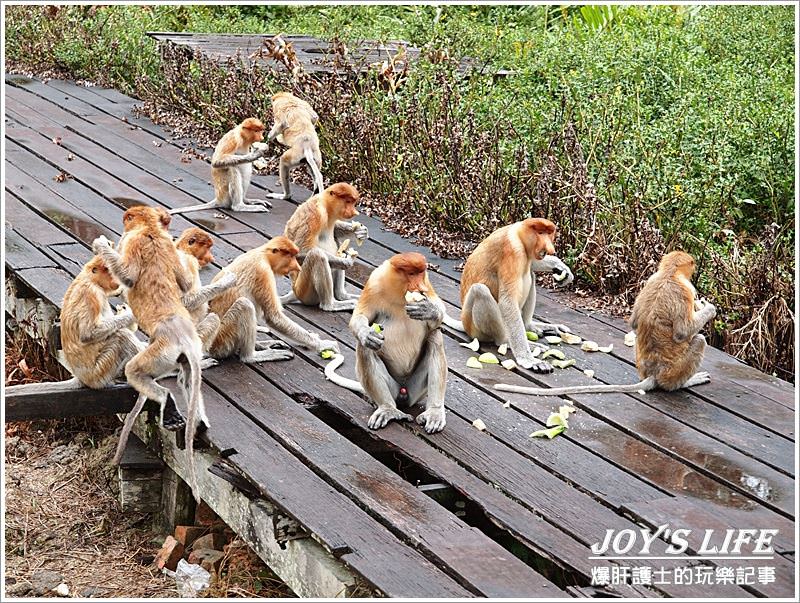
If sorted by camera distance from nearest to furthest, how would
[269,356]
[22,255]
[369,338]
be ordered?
[369,338] → [269,356] → [22,255]

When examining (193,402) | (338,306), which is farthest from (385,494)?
(338,306)

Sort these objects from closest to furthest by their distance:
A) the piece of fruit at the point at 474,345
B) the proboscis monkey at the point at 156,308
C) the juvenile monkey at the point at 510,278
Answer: the proboscis monkey at the point at 156,308 < the juvenile monkey at the point at 510,278 < the piece of fruit at the point at 474,345

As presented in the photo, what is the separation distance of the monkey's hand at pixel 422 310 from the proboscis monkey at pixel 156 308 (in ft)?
3.19

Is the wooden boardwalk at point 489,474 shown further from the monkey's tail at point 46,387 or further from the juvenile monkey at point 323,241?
the monkey's tail at point 46,387

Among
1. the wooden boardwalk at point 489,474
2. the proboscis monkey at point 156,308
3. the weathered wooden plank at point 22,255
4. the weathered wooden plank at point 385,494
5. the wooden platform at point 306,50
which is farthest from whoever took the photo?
the wooden platform at point 306,50

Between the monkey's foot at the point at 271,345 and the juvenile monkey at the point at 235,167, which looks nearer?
the monkey's foot at the point at 271,345

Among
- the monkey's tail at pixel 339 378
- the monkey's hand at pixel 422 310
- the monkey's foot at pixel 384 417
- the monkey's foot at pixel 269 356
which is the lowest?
the monkey's foot at pixel 269 356

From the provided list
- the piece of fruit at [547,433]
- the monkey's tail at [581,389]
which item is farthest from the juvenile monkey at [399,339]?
the monkey's tail at [581,389]

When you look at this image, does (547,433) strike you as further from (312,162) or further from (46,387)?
(312,162)

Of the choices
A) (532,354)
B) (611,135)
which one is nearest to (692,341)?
(532,354)

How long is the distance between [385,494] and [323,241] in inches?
91.9

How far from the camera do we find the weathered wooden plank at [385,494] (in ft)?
13.1

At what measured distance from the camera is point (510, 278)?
5820 millimetres

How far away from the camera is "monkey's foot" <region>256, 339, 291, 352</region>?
606 centimetres
